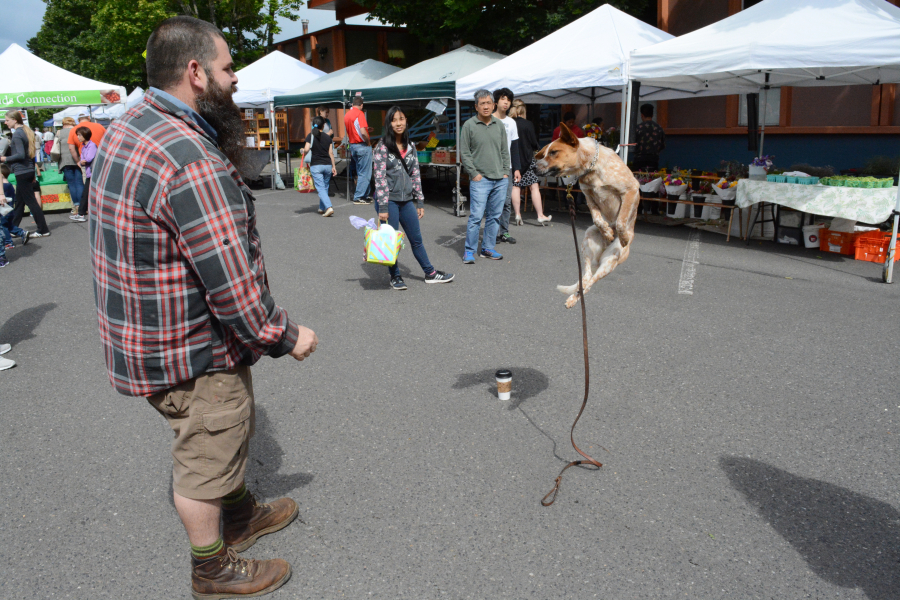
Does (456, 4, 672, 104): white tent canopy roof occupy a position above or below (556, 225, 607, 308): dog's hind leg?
above

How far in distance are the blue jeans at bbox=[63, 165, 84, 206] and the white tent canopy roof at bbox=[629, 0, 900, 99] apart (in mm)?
10812

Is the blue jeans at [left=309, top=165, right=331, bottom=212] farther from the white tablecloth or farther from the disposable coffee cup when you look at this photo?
the disposable coffee cup

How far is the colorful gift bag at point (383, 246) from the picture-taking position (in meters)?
6.82

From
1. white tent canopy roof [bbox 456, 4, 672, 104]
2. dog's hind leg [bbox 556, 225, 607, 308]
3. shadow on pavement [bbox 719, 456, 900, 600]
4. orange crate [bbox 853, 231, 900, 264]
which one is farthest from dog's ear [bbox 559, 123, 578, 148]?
white tent canopy roof [bbox 456, 4, 672, 104]

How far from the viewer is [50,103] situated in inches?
612

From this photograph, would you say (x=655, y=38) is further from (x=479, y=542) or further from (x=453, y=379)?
(x=479, y=542)

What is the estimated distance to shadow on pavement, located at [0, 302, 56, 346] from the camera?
605cm

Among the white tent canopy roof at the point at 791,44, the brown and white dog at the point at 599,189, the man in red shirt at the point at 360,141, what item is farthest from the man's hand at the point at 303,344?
the man in red shirt at the point at 360,141

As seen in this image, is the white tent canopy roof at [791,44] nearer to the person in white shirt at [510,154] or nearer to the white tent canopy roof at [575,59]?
the white tent canopy roof at [575,59]

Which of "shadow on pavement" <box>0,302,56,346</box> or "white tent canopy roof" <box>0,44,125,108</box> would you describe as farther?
"white tent canopy roof" <box>0,44,125,108</box>

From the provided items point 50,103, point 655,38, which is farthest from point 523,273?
point 50,103

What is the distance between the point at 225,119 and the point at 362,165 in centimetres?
1234

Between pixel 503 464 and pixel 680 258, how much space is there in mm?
6102

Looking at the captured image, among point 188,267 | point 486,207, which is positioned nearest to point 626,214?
point 188,267
